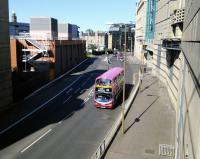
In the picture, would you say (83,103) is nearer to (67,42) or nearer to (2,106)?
(2,106)

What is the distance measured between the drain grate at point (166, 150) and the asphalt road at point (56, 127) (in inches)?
192

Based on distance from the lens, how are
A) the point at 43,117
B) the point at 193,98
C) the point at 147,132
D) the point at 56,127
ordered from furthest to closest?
the point at 43,117
the point at 56,127
the point at 147,132
the point at 193,98

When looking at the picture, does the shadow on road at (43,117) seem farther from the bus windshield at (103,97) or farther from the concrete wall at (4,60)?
the concrete wall at (4,60)

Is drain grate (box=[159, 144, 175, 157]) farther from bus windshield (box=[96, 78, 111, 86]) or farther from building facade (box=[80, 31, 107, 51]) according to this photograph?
building facade (box=[80, 31, 107, 51])

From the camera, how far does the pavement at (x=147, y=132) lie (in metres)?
18.5

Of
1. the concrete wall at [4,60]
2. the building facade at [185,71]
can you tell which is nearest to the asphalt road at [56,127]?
the concrete wall at [4,60]

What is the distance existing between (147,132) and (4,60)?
1782 cm

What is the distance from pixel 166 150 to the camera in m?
18.8

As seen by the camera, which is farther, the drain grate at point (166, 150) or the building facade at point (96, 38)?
the building facade at point (96, 38)

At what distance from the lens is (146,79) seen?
48812 mm

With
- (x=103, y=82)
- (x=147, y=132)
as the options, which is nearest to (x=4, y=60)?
(x=103, y=82)

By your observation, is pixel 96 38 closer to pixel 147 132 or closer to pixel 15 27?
pixel 15 27

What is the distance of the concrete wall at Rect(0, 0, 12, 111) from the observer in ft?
98.1

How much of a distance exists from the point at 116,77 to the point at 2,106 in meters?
13.2
